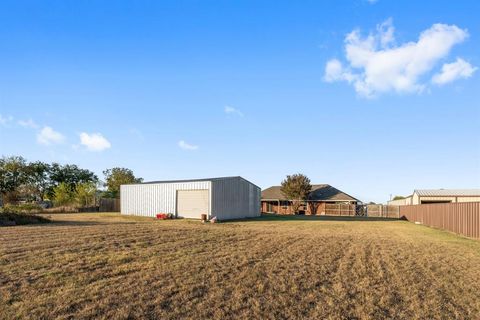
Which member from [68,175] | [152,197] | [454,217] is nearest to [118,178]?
[68,175]

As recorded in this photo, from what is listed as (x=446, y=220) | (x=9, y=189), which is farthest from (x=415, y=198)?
(x=9, y=189)

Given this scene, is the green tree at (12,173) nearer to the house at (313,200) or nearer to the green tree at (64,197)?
the green tree at (64,197)

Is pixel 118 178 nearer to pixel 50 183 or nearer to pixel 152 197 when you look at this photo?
pixel 50 183

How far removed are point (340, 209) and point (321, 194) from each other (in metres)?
4.95

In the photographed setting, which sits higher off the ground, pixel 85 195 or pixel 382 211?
pixel 85 195

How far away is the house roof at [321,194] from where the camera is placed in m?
50.8

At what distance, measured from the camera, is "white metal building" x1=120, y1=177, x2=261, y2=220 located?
31094 millimetres

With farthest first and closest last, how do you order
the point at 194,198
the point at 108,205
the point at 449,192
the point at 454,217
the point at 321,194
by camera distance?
A: the point at 321,194 < the point at 108,205 < the point at 449,192 < the point at 194,198 < the point at 454,217

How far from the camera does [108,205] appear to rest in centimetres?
4862

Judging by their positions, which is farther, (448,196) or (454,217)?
(448,196)

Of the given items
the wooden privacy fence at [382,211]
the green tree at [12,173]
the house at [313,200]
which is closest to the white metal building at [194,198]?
the house at [313,200]

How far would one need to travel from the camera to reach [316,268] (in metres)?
9.12

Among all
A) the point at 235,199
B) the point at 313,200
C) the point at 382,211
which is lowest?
the point at 382,211

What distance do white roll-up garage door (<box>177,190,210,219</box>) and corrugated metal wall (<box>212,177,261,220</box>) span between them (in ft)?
2.78
